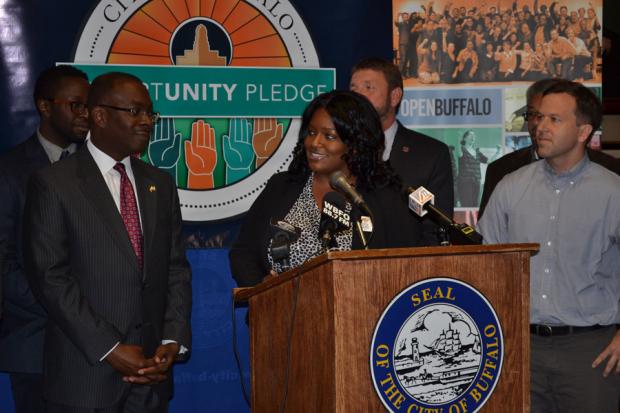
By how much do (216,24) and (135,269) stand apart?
191 centimetres

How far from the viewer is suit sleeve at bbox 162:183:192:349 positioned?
3.43m

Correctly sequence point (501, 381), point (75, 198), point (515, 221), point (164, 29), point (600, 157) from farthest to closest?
point (164, 29)
point (600, 157)
point (515, 221)
point (75, 198)
point (501, 381)

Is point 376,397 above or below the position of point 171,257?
below

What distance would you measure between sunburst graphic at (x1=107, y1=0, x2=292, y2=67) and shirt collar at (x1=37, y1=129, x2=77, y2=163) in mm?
696

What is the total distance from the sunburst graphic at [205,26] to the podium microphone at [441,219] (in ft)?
8.04

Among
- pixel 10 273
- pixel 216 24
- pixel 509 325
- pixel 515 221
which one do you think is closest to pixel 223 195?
pixel 216 24

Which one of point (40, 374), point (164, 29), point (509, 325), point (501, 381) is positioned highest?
point (164, 29)

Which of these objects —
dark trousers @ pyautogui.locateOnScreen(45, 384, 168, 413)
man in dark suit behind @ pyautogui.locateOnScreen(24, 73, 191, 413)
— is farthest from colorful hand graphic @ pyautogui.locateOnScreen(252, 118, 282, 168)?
dark trousers @ pyautogui.locateOnScreen(45, 384, 168, 413)

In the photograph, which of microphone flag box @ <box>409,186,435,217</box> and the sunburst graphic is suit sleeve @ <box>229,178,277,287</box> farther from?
the sunburst graphic

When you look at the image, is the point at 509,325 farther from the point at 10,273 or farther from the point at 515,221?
the point at 10,273

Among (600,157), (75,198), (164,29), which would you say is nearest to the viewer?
(75,198)

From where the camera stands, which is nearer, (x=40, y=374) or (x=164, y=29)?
(x=40, y=374)

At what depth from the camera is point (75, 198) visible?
3.17m

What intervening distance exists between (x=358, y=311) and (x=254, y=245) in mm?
1149
